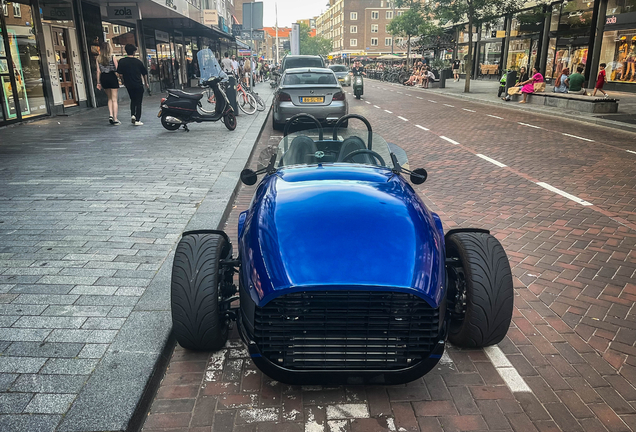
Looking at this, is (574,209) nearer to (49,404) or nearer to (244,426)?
(244,426)

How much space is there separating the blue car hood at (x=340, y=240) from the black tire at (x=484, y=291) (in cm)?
30

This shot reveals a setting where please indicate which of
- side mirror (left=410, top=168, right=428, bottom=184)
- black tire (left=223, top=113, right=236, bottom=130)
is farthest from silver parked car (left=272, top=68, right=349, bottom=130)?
side mirror (left=410, top=168, right=428, bottom=184)

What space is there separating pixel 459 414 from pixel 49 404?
2060 millimetres

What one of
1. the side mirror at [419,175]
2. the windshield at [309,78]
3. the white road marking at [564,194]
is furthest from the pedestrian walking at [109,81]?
the side mirror at [419,175]

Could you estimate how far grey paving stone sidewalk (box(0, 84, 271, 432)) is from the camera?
2531 mm

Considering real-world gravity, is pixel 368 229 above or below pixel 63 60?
below

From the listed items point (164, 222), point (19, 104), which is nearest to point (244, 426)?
point (164, 222)

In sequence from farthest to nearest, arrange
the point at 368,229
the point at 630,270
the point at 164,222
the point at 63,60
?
the point at 63,60 → the point at 164,222 → the point at 630,270 → the point at 368,229

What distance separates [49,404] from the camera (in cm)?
244

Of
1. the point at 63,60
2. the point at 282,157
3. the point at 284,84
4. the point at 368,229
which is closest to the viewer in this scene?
the point at 368,229

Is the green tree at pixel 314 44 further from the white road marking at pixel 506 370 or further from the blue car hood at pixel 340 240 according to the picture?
the white road marking at pixel 506 370

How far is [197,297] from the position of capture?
109 inches

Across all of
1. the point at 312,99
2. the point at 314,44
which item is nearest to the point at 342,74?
the point at 312,99

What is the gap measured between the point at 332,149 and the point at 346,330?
183 centimetres
